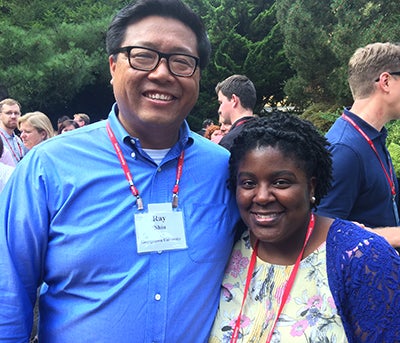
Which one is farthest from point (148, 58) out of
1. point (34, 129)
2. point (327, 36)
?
point (327, 36)

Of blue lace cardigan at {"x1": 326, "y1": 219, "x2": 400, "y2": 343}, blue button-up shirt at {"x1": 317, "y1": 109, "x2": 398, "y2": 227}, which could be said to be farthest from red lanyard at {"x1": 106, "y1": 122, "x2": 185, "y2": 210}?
blue button-up shirt at {"x1": 317, "y1": 109, "x2": 398, "y2": 227}

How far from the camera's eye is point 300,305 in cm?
175

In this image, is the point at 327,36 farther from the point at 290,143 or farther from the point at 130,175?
the point at 130,175

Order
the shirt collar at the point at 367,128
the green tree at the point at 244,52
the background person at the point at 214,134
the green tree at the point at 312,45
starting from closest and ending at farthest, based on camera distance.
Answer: the shirt collar at the point at 367,128 < the background person at the point at 214,134 < the green tree at the point at 312,45 < the green tree at the point at 244,52

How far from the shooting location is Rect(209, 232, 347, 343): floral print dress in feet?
5.50

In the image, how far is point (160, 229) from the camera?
71.2 inches

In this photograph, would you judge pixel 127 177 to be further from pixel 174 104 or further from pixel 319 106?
pixel 319 106

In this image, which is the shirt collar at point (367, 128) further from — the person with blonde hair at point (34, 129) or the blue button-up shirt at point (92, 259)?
the person with blonde hair at point (34, 129)

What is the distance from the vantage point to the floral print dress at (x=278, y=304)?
1678 millimetres

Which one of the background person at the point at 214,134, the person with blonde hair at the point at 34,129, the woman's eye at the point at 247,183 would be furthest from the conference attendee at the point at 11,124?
the woman's eye at the point at 247,183

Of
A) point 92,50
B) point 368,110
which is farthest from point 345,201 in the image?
point 92,50

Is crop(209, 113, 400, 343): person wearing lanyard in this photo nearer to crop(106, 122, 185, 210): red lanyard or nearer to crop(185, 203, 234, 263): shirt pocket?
crop(185, 203, 234, 263): shirt pocket

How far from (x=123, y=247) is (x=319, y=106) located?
42.8 feet

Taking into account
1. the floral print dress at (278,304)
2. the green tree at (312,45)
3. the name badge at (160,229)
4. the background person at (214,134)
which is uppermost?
the green tree at (312,45)
